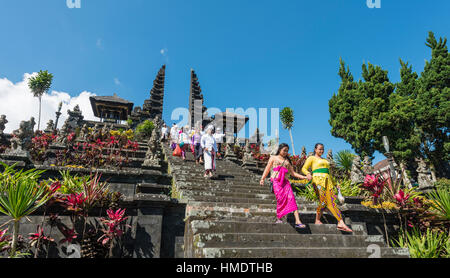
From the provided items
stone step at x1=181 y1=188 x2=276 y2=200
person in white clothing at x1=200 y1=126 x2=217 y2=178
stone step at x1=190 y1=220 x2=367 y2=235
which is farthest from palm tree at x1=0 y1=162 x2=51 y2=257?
person in white clothing at x1=200 y1=126 x2=217 y2=178

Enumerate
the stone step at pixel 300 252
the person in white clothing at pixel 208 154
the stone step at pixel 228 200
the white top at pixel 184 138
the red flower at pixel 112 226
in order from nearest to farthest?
the stone step at pixel 300 252
the red flower at pixel 112 226
the stone step at pixel 228 200
the person in white clothing at pixel 208 154
the white top at pixel 184 138

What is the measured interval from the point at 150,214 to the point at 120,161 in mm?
5788

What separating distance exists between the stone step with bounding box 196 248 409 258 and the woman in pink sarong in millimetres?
663

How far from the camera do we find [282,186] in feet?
14.4

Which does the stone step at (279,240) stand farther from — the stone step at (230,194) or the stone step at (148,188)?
the stone step at (230,194)

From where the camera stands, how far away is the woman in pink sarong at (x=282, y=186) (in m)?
4.23

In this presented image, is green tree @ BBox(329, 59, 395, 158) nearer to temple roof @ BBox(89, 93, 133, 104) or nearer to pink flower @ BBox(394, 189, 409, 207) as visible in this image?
pink flower @ BBox(394, 189, 409, 207)

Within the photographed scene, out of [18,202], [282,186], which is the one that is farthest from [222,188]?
[18,202]

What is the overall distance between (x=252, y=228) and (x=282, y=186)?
96cm

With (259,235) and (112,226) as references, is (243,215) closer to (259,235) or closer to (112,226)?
(259,235)

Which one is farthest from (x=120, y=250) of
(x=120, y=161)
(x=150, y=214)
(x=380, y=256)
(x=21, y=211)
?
(x=120, y=161)

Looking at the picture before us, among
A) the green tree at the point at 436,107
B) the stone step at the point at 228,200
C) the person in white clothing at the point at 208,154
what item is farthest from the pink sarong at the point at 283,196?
the green tree at the point at 436,107

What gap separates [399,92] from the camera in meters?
21.9
